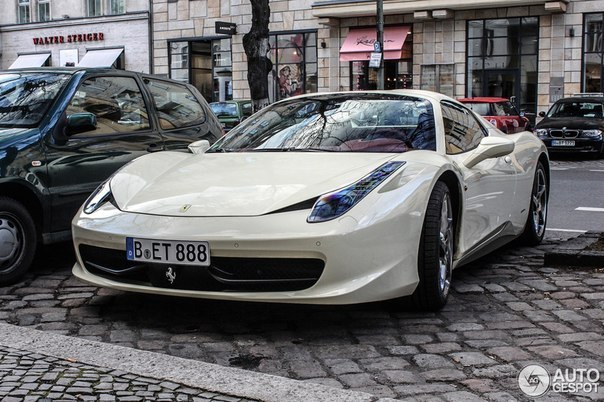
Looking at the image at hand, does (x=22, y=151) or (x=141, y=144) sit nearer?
(x=22, y=151)

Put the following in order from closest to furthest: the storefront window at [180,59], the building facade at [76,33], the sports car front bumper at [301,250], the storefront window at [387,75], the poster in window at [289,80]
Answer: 1. the sports car front bumper at [301,250]
2. the storefront window at [387,75]
3. the poster in window at [289,80]
4. the storefront window at [180,59]
5. the building facade at [76,33]

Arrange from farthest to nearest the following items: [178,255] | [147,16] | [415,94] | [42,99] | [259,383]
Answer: [147,16] < [42,99] < [415,94] < [178,255] < [259,383]

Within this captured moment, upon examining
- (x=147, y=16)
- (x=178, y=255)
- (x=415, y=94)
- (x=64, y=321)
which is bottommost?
(x=64, y=321)

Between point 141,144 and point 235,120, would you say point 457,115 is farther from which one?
point 235,120

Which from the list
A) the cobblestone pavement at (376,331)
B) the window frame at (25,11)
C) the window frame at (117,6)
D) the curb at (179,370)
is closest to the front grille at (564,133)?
the cobblestone pavement at (376,331)

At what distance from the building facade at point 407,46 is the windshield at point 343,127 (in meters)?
20.3

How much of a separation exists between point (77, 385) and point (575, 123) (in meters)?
18.1

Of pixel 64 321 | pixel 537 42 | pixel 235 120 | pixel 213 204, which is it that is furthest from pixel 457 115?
pixel 537 42

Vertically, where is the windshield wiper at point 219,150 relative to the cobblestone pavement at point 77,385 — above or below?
above

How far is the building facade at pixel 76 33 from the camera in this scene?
34.8 m

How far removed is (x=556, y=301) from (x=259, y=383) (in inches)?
91.5

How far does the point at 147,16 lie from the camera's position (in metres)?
34.4

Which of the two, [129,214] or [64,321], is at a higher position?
[129,214]

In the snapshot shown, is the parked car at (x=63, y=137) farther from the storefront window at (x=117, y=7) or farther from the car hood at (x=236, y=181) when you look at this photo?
the storefront window at (x=117, y=7)
